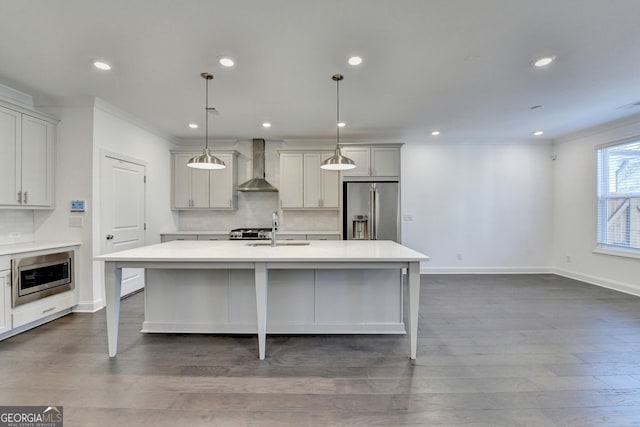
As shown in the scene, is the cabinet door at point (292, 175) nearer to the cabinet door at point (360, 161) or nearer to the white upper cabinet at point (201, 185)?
the cabinet door at point (360, 161)

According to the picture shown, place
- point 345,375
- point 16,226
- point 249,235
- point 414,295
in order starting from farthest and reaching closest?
point 249,235 → point 16,226 → point 414,295 → point 345,375

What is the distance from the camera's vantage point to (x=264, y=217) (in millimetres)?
5285

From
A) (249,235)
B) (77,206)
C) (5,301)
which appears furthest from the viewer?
(249,235)

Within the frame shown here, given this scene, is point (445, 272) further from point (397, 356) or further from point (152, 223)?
point (152, 223)

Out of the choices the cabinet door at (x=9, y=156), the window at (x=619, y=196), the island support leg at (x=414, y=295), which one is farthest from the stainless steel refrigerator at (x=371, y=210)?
the cabinet door at (x=9, y=156)

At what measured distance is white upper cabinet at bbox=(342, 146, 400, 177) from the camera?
482 centimetres

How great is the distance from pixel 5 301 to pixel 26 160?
4.96 ft

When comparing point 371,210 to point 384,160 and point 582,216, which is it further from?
point 582,216

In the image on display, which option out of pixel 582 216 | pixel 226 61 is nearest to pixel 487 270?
pixel 582 216

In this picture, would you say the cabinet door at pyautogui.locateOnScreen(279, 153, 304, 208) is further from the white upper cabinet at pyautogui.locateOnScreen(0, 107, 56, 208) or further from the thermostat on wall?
the white upper cabinet at pyautogui.locateOnScreen(0, 107, 56, 208)

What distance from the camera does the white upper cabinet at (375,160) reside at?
4820 mm

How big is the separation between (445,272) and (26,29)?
6069 mm

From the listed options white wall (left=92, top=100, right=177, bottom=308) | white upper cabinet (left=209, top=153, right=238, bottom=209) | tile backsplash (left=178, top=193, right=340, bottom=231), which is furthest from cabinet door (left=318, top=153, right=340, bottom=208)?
white wall (left=92, top=100, right=177, bottom=308)

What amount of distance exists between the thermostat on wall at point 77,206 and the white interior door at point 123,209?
20 cm
